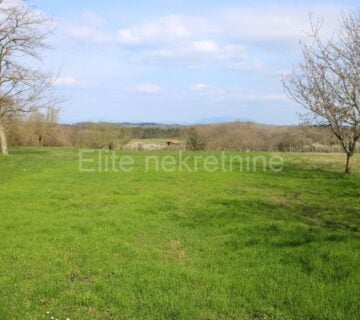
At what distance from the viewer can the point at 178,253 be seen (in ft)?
24.7

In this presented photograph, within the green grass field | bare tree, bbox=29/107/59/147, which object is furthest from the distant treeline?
the green grass field

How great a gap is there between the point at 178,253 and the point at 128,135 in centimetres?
4598

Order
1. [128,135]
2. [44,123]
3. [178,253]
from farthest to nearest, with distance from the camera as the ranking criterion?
1. [128,135]
2. [44,123]
3. [178,253]

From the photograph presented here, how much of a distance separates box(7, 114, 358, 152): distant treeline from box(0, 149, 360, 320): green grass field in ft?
99.2

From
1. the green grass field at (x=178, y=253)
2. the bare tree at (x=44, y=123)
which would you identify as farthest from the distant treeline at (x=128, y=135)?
the green grass field at (x=178, y=253)

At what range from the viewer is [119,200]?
1260 cm

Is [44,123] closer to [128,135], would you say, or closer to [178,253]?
[128,135]

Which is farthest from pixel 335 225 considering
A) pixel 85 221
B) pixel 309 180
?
pixel 309 180

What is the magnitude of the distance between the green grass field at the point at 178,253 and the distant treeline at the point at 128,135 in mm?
30239

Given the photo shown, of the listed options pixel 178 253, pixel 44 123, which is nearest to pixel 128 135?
pixel 44 123

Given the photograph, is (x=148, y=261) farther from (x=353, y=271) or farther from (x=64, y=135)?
(x=64, y=135)

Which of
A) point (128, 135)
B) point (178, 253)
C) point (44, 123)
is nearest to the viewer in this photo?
point (178, 253)

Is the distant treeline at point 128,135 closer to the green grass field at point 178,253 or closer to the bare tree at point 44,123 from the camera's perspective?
the bare tree at point 44,123

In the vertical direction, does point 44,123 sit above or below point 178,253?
above
